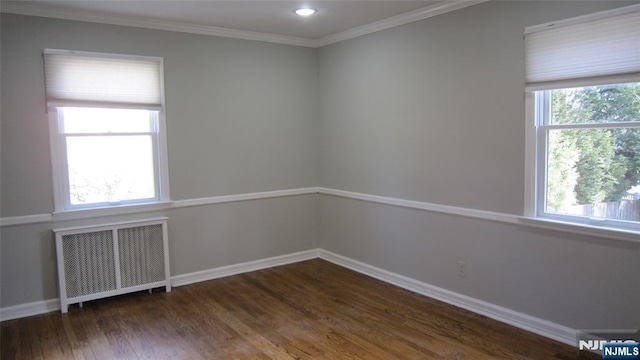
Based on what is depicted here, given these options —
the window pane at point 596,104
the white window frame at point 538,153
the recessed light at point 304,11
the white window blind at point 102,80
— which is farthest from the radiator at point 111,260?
the window pane at point 596,104

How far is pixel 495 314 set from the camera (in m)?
3.43

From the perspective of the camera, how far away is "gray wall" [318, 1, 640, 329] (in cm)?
293

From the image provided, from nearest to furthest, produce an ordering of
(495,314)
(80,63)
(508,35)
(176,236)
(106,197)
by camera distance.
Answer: (508,35) → (495,314) → (80,63) → (106,197) → (176,236)

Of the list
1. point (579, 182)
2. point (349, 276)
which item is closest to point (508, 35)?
point (579, 182)

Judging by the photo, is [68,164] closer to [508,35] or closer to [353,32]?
[353,32]

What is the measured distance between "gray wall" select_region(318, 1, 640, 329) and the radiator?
195 centimetres

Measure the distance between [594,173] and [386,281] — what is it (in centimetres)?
212

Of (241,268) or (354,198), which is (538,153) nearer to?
(354,198)

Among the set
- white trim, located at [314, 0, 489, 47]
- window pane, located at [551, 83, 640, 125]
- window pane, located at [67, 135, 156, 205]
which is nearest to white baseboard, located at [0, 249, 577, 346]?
window pane, located at [67, 135, 156, 205]

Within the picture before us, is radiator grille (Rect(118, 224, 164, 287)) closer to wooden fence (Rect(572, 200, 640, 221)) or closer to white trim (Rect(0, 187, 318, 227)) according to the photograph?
white trim (Rect(0, 187, 318, 227))

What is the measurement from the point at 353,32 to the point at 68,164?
292 cm

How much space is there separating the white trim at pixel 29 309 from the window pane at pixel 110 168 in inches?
34.3

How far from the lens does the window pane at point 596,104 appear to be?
2684mm

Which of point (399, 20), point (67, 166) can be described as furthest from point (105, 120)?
point (399, 20)
